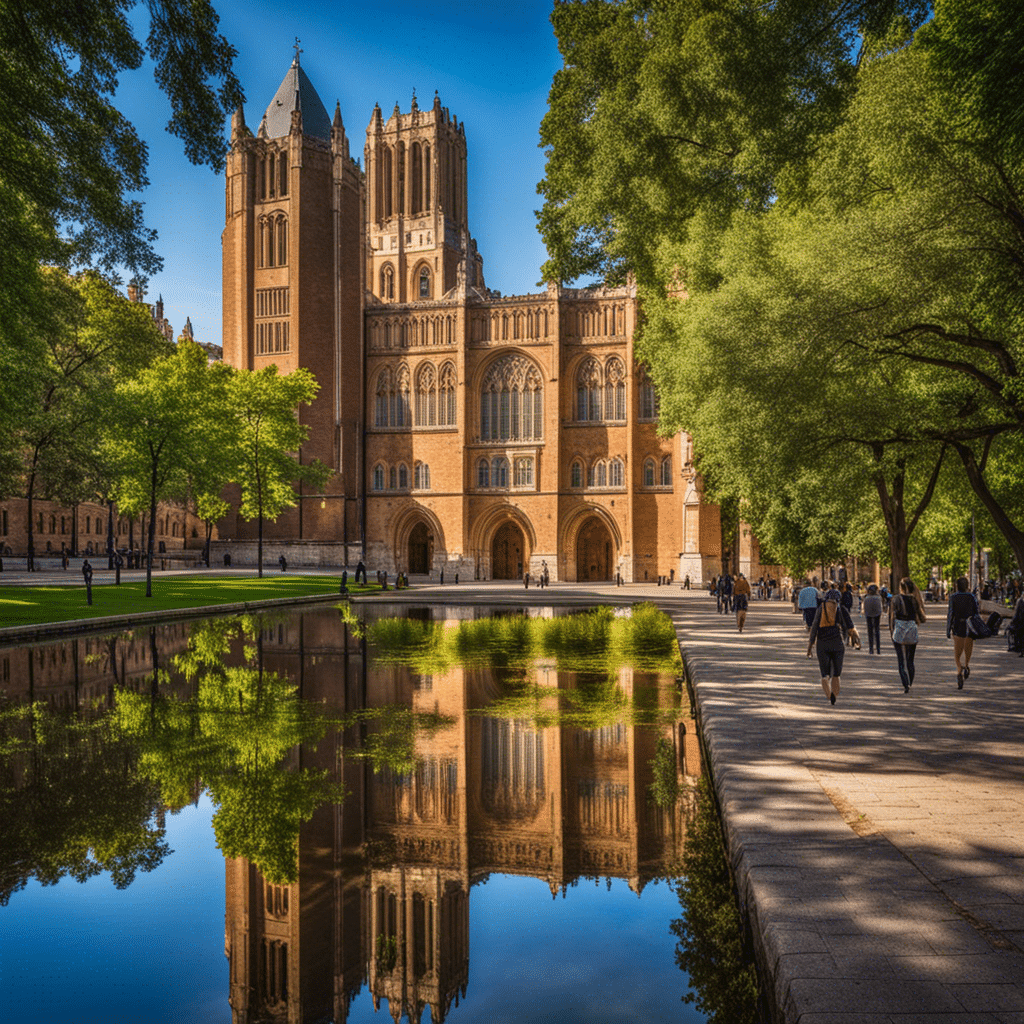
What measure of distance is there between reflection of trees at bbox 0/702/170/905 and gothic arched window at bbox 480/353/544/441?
136 ft

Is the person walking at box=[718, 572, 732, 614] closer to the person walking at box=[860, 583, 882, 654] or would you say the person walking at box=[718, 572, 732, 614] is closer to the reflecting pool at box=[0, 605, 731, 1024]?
the person walking at box=[860, 583, 882, 654]

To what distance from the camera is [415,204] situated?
63344 millimetres

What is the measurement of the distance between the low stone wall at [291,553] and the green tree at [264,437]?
807 cm

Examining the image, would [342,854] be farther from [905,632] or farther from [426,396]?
[426,396]

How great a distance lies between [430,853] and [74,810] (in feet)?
8.32

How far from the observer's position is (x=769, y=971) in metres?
3.54

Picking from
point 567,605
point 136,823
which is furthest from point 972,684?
point 567,605

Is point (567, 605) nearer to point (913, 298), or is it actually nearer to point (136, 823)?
point (913, 298)

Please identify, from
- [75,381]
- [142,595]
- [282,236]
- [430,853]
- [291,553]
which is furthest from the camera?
[282,236]

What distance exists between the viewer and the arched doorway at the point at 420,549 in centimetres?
5247

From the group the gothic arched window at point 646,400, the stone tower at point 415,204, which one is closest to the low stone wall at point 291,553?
the gothic arched window at point 646,400

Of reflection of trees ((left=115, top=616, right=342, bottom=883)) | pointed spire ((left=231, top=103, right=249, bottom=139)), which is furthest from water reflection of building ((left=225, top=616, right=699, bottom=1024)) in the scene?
pointed spire ((left=231, top=103, right=249, bottom=139))

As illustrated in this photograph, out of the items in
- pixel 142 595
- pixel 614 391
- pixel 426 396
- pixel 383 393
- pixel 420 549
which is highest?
pixel 383 393

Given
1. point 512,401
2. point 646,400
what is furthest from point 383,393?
point 646,400
